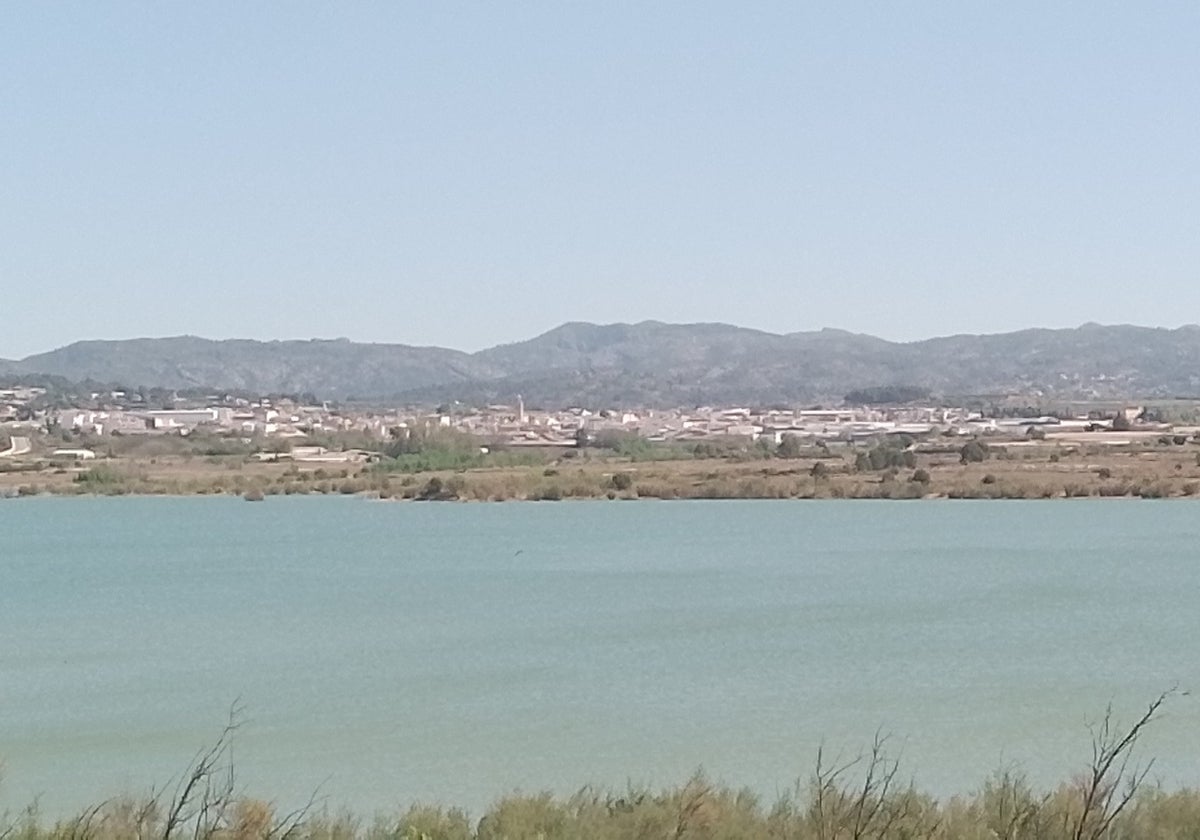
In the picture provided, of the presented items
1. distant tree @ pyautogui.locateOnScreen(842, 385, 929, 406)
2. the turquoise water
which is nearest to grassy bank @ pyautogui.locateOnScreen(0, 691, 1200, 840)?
the turquoise water

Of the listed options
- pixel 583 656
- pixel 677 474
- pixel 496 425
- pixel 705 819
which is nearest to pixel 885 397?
pixel 496 425

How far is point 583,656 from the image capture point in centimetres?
2142

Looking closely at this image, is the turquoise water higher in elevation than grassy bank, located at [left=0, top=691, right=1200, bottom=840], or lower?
lower

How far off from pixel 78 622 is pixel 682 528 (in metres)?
21.9

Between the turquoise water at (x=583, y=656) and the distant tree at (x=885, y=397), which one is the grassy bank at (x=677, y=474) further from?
the distant tree at (x=885, y=397)

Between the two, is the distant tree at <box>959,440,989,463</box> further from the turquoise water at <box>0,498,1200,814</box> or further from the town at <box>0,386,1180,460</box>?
the turquoise water at <box>0,498,1200,814</box>

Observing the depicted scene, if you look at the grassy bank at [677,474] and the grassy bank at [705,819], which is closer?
the grassy bank at [705,819]

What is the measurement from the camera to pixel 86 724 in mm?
17297

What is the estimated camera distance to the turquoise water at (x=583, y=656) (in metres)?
14.7

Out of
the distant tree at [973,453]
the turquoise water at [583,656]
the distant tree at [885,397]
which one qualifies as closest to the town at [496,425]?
the distant tree at [885,397]

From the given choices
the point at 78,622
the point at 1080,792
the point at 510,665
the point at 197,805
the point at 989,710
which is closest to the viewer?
the point at 1080,792

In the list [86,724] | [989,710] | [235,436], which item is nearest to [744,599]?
[989,710]

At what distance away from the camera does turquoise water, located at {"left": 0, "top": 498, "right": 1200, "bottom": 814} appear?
14.7 meters

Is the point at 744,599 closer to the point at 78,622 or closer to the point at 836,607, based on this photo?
the point at 836,607
